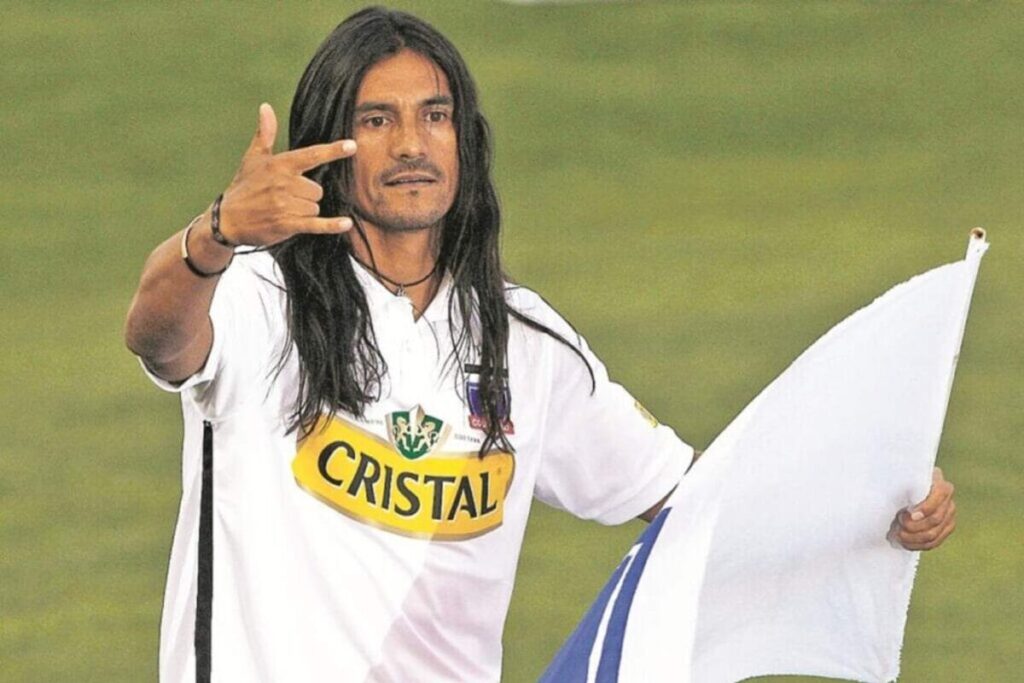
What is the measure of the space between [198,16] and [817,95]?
3.22 m

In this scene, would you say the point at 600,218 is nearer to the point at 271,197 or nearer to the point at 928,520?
the point at 928,520

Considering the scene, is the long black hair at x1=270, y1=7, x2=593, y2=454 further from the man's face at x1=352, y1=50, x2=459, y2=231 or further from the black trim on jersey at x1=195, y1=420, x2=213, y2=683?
the black trim on jersey at x1=195, y1=420, x2=213, y2=683

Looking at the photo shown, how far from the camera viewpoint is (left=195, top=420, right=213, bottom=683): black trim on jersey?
4.94m

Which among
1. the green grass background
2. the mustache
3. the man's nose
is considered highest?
the green grass background

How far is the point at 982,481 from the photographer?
10.4m

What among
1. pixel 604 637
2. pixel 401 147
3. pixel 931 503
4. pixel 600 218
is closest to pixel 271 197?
pixel 401 147

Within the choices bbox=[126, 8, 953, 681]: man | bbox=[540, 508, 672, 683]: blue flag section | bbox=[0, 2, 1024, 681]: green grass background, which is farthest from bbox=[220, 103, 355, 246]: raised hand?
bbox=[0, 2, 1024, 681]: green grass background

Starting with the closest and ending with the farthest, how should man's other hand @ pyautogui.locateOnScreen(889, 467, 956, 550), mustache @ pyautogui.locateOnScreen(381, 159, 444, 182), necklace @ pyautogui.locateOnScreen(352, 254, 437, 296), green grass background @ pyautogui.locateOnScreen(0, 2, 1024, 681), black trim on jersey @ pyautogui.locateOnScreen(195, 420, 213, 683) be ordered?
black trim on jersey @ pyautogui.locateOnScreen(195, 420, 213, 683) → mustache @ pyautogui.locateOnScreen(381, 159, 444, 182) → necklace @ pyautogui.locateOnScreen(352, 254, 437, 296) → man's other hand @ pyautogui.locateOnScreen(889, 467, 956, 550) → green grass background @ pyautogui.locateOnScreen(0, 2, 1024, 681)

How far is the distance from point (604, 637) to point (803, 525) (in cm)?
52

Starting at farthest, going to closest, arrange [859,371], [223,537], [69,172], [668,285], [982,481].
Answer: [69,172] < [668,285] < [982,481] < [859,371] < [223,537]

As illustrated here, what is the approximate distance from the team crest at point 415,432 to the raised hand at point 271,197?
62 centimetres

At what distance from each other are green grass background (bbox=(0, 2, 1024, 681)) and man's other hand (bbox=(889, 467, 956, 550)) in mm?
3305

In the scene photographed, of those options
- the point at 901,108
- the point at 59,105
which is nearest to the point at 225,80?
the point at 59,105

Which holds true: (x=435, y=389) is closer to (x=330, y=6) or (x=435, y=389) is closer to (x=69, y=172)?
(x=69, y=172)
